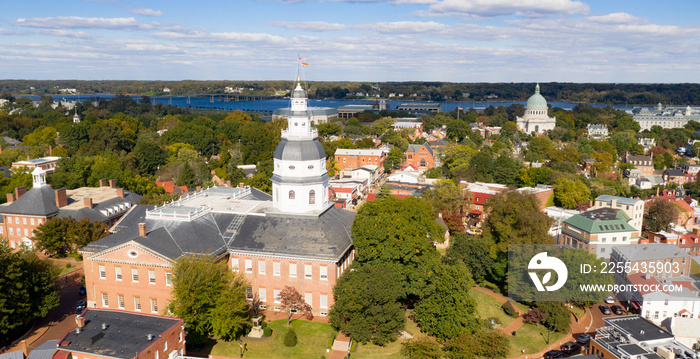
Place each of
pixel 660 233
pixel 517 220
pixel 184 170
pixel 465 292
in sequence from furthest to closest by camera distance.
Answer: pixel 184 170, pixel 660 233, pixel 517 220, pixel 465 292

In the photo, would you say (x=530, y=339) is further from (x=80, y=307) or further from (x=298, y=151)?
(x=80, y=307)

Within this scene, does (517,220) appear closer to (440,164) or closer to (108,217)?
(108,217)

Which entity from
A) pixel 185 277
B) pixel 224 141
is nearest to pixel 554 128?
pixel 224 141

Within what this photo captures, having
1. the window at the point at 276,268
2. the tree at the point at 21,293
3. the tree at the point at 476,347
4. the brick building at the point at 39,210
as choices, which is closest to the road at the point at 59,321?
the tree at the point at 21,293

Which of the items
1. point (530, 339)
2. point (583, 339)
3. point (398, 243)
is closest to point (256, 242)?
point (398, 243)
